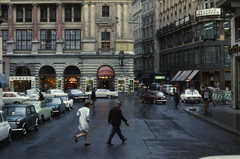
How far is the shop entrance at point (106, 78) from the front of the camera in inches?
2160

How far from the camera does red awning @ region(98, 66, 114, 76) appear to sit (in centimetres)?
5462

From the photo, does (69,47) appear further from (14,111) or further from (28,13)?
(14,111)

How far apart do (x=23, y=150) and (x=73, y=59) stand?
148 feet

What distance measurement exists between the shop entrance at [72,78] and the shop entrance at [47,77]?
2.20 m

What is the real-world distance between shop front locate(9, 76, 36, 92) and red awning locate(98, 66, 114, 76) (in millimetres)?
12017

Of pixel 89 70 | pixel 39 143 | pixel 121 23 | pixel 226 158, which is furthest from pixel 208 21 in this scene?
pixel 226 158

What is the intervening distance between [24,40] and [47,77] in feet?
26.0

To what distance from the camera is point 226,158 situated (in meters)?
4.82

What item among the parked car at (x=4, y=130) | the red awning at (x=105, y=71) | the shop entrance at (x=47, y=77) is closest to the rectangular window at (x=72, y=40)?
the shop entrance at (x=47, y=77)

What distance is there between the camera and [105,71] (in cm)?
5478

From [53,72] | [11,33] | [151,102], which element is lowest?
[151,102]

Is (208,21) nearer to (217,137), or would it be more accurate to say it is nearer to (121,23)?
(121,23)

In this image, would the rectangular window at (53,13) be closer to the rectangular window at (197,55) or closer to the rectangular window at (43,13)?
the rectangular window at (43,13)

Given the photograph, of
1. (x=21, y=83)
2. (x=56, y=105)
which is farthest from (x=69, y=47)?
(x=56, y=105)
